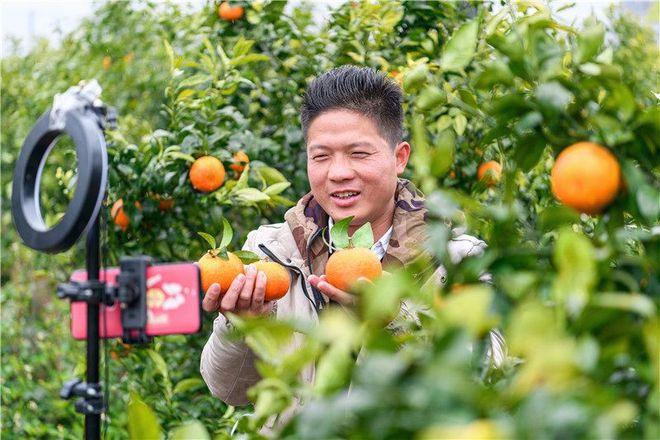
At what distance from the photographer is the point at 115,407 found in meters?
2.70

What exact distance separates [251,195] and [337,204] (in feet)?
1.65

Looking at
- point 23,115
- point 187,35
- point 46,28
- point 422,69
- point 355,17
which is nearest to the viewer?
point 422,69

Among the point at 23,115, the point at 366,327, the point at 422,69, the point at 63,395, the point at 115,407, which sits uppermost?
the point at 422,69

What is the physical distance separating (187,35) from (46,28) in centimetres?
192

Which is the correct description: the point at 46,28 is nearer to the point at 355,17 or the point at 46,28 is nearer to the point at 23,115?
the point at 23,115

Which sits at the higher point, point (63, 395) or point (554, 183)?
point (554, 183)

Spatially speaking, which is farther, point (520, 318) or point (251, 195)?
point (251, 195)

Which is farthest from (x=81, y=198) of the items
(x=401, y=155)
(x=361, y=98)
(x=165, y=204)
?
(x=165, y=204)

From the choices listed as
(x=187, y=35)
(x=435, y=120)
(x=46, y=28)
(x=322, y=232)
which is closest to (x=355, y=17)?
(x=435, y=120)

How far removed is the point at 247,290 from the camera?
1.38 m

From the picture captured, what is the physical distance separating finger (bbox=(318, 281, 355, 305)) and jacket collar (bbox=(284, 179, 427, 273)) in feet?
0.88

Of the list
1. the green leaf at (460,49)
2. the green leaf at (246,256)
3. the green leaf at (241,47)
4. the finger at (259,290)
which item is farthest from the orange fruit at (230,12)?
the green leaf at (460,49)

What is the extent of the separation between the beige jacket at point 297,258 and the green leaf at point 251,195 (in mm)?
346

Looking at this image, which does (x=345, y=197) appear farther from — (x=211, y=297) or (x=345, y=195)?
(x=211, y=297)
